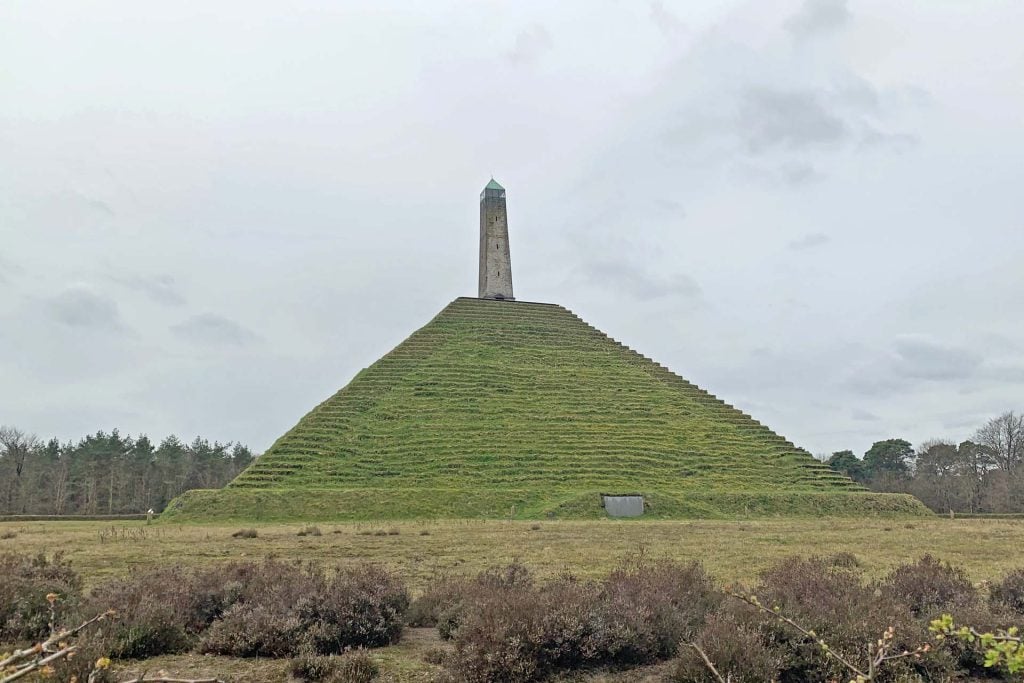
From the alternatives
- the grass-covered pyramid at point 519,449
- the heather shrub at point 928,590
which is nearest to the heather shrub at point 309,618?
the heather shrub at point 928,590

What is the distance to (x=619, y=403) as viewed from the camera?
222ft

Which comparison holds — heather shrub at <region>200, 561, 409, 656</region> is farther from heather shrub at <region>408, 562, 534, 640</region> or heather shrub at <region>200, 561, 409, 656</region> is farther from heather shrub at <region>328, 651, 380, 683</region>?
heather shrub at <region>328, 651, 380, 683</region>

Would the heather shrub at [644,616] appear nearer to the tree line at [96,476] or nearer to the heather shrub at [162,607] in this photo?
the heather shrub at [162,607]

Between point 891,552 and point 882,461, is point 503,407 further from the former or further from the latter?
point 882,461

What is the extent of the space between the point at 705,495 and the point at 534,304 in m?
52.1

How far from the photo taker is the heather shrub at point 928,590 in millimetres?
9492

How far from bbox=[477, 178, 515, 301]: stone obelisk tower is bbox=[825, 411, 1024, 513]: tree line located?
52.1 meters

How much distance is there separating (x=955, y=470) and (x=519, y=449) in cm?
5736

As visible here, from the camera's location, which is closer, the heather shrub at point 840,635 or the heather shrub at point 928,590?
the heather shrub at point 840,635

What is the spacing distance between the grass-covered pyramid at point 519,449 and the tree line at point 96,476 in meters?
22.6

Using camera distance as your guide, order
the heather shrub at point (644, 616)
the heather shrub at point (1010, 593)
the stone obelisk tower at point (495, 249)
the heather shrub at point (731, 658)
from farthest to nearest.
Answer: the stone obelisk tower at point (495, 249), the heather shrub at point (1010, 593), the heather shrub at point (644, 616), the heather shrub at point (731, 658)

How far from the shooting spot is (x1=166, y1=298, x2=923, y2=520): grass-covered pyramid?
45.2 m

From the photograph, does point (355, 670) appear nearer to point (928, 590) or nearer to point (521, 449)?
point (928, 590)

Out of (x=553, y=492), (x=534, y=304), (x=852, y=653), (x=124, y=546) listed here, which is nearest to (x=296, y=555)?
(x=124, y=546)
